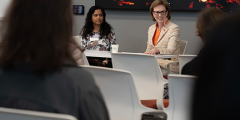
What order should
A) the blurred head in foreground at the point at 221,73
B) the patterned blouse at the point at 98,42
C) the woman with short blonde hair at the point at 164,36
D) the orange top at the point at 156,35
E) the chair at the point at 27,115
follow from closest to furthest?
the blurred head in foreground at the point at 221,73 → the chair at the point at 27,115 → the woman with short blonde hair at the point at 164,36 → the orange top at the point at 156,35 → the patterned blouse at the point at 98,42

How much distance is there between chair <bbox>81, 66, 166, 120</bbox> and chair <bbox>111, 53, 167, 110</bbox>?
466mm

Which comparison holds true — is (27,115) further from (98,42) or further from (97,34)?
(97,34)

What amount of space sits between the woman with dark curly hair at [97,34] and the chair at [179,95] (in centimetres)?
247

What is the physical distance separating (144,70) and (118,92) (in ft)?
2.47

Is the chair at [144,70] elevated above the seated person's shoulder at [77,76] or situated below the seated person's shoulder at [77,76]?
below

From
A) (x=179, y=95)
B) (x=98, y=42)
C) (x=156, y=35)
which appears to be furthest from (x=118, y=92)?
(x=98, y=42)

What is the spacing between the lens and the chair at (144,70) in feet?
7.07

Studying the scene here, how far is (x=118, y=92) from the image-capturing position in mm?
1521

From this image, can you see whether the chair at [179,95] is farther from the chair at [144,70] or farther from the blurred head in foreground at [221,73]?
the blurred head in foreground at [221,73]

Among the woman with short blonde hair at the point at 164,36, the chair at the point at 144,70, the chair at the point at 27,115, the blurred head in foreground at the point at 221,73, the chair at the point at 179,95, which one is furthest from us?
the woman with short blonde hair at the point at 164,36

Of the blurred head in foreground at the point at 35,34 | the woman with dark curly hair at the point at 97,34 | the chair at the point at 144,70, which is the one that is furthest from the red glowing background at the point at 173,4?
the blurred head in foreground at the point at 35,34

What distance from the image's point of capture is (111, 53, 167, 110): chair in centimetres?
215

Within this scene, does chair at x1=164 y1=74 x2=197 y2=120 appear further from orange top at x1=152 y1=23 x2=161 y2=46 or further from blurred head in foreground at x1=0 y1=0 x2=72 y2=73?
orange top at x1=152 y1=23 x2=161 y2=46

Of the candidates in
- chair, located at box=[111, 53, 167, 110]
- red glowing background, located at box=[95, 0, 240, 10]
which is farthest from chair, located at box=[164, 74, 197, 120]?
red glowing background, located at box=[95, 0, 240, 10]
